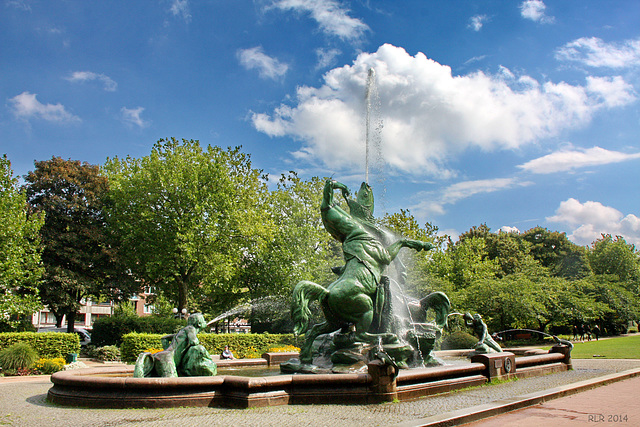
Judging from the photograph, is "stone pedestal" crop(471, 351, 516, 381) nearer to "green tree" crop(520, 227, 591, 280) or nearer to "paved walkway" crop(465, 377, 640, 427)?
"paved walkway" crop(465, 377, 640, 427)

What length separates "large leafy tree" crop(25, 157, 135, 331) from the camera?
3131cm

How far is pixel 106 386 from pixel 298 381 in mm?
3255

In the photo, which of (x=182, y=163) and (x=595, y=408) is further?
(x=182, y=163)

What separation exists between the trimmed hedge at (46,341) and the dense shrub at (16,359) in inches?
146

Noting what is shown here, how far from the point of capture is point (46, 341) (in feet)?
71.8

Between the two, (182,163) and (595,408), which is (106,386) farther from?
(182,163)

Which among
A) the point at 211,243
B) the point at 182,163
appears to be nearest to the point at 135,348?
the point at 211,243

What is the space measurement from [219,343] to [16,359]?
983cm

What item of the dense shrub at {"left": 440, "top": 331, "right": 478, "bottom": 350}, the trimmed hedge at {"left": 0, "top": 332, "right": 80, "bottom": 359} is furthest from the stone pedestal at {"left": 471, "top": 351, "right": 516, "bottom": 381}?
the trimmed hedge at {"left": 0, "top": 332, "right": 80, "bottom": 359}

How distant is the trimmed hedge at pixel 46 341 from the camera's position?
2123cm

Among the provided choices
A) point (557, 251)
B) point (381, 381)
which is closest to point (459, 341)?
point (381, 381)

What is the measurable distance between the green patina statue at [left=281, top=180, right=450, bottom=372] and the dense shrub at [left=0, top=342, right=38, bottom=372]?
1260 centimetres

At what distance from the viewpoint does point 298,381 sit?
834cm

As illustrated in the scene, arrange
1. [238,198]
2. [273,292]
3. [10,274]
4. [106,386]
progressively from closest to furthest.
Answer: [106,386] → [10,274] → [238,198] → [273,292]
